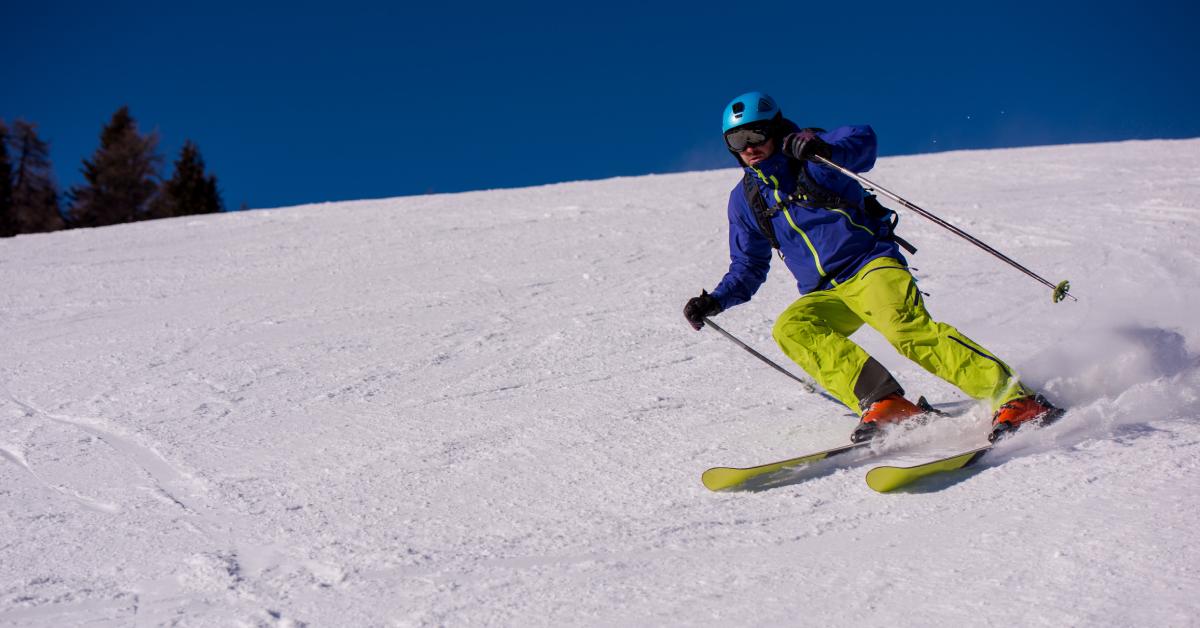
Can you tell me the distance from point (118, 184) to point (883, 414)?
127 ft

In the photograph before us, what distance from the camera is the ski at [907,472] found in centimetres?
325

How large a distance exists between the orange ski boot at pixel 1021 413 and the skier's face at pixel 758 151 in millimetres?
1446

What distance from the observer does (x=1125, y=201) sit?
9344mm

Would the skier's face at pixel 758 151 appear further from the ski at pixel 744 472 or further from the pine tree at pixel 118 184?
the pine tree at pixel 118 184

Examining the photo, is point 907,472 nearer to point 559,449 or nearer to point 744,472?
point 744,472

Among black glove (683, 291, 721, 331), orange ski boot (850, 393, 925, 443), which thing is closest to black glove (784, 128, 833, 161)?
black glove (683, 291, 721, 331)

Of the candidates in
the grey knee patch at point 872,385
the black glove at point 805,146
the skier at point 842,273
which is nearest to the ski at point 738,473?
the skier at point 842,273

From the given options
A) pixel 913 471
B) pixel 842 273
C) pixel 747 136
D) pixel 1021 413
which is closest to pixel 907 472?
pixel 913 471

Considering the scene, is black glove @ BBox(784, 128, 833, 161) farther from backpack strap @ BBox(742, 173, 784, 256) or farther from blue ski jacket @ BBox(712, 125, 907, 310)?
backpack strap @ BBox(742, 173, 784, 256)

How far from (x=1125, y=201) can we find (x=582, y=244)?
5511 mm

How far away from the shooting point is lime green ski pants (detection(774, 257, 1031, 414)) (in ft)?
12.4

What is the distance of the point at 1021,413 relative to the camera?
3.69 m

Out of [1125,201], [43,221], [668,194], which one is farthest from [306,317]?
[43,221]

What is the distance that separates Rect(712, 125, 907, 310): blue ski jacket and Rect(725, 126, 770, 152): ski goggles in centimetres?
9
